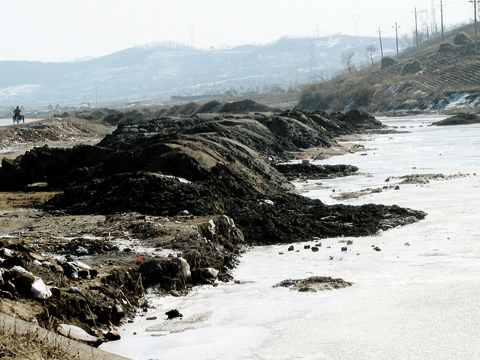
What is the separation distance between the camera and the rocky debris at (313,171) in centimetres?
1734

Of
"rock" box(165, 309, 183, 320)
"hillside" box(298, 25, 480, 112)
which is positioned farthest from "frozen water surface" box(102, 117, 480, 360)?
"hillside" box(298, 25, 480, 112)

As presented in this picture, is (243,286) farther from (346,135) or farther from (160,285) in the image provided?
(346,135)

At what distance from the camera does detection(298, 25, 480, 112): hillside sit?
6053cm

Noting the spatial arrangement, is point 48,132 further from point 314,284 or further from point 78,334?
point 78,334

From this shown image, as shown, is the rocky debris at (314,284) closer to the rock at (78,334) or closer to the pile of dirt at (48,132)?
the rock at (78,334)

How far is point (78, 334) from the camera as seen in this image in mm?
4863

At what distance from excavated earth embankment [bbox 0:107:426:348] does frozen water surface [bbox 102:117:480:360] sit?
1.29 feet

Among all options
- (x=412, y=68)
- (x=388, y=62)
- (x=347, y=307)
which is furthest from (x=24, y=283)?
(x=388, y=62)

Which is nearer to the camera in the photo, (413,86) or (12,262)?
(12,262)

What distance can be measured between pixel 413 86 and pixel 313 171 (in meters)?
56.6

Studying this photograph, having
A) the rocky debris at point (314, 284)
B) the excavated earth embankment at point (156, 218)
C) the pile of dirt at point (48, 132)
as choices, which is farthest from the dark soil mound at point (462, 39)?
the rocky debris at point (314, 284)

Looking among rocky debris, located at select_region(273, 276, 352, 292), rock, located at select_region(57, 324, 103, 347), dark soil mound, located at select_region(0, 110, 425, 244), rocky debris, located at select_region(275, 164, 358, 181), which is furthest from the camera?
rocky debris, located at select_region(275, 164, 358, 181)

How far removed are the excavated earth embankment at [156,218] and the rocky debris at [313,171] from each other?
0.21 feet

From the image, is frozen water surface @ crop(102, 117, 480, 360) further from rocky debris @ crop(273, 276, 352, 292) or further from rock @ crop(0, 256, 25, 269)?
rock @ crop(0, 256, 25, 269)
